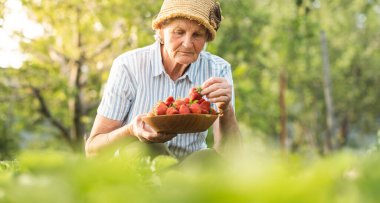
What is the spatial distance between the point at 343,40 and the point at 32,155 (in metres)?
33.4

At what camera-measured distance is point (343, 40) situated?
3275 cm

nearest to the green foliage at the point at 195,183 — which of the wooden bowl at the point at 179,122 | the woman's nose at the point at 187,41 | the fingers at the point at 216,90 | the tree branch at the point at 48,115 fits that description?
the wooden bowl at the point at 179,122

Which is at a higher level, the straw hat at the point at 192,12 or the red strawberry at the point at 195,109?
the straw hat at the point at 192,12

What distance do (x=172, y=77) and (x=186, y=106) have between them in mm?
741

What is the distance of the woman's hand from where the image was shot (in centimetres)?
278

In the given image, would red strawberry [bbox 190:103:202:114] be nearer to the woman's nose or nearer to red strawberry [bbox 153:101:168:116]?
red strawberry [bbox 153:101:168:116]

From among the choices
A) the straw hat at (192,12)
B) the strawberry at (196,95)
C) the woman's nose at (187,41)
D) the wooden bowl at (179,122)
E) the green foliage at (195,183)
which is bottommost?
the green foliage at (195,183)

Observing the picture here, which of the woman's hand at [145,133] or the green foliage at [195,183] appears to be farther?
the woman's hand at [145,133]

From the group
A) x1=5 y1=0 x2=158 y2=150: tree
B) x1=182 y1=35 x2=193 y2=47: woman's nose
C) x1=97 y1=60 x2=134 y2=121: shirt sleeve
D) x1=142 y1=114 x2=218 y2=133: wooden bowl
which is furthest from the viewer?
x1=5 y1=0 x2=158 y2=150: tree

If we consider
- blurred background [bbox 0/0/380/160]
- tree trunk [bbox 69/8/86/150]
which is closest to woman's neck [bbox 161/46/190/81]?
blurred background [bbox 0/0/380/160]

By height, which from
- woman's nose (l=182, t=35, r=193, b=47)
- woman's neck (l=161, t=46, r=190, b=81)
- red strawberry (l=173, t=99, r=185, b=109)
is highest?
woman's nose (l=182, t=35, r=193, b=47)

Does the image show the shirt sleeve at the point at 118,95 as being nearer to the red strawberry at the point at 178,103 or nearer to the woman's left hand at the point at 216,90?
the red strawberry at the point at 178,103

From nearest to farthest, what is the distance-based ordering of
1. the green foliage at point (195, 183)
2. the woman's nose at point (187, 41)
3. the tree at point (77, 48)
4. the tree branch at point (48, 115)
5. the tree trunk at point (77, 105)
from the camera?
the green foliage at point (195, 183) < the woman's nose at point (187, 41) < the tree at point (77, 48) < the tree branch at point (48, 115) < the tree trunk at point (77, 105)

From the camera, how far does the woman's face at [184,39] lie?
3223mm
